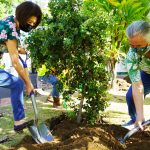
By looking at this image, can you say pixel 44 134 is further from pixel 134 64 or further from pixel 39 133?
pixel 134 64

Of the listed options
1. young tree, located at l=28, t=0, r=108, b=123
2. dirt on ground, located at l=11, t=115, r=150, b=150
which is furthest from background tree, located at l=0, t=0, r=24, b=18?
dirt on ground, located at l=11, t=115, r=150, b=150

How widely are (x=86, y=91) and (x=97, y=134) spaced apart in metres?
1.21

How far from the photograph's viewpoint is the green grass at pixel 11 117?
17.4 ft

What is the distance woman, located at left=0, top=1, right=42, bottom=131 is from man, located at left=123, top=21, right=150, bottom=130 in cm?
113

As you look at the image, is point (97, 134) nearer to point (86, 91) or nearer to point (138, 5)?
point (86, 91)

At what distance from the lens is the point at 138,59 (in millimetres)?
4512

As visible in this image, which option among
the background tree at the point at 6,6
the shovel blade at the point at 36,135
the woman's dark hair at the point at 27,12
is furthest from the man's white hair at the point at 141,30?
the background tree at the point at 6,6

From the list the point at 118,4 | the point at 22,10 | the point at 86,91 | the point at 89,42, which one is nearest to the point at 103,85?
the point at 86,91

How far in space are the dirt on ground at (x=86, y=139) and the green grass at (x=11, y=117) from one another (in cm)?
26

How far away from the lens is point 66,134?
525 centimetres

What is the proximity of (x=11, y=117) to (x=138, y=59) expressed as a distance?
3.10 meters

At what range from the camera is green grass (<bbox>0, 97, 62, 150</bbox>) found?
208 inches

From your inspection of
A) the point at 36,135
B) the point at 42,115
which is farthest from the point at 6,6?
the point at 36,135

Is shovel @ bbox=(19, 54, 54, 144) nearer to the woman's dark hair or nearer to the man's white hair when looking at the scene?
the woman's dark hair
